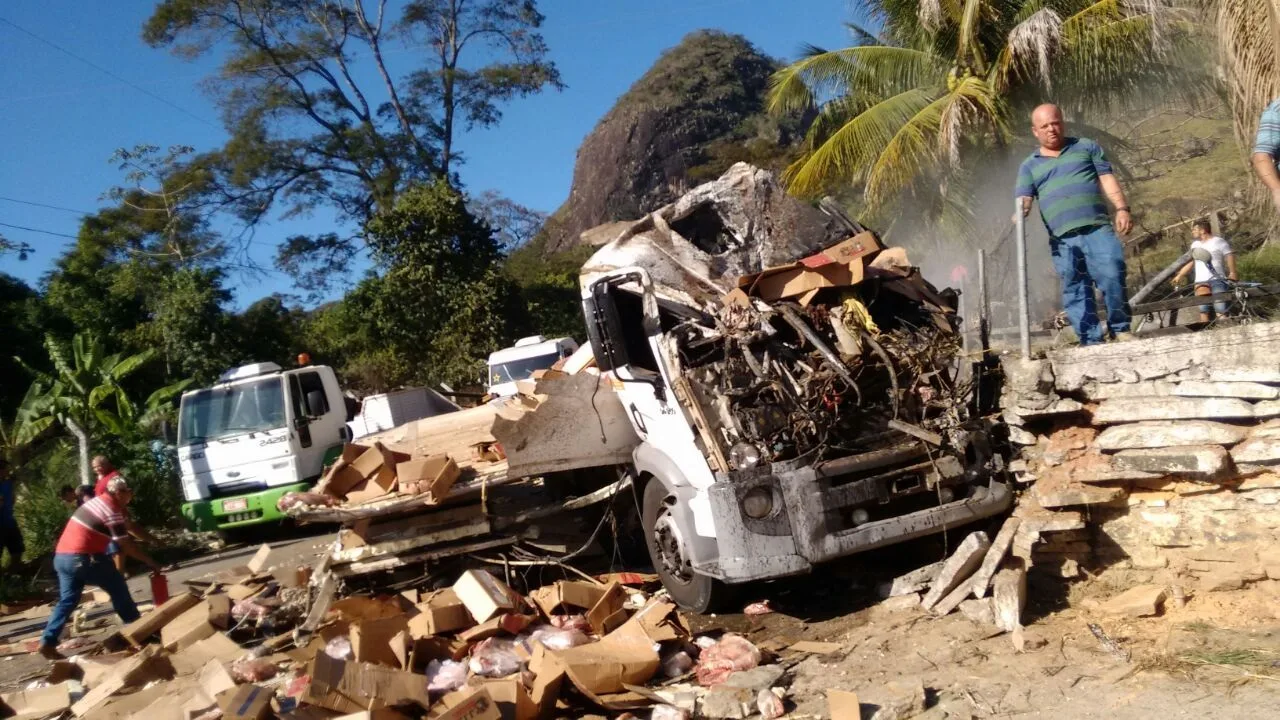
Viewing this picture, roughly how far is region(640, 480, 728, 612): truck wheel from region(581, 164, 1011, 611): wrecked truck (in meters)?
0.01

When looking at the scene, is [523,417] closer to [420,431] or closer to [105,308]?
[420,431]

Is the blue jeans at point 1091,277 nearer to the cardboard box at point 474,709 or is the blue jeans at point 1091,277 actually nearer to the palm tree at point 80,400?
the cardboard box at point 474,709

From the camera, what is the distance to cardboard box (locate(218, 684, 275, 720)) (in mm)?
4984

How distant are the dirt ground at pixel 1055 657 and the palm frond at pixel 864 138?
10514mm

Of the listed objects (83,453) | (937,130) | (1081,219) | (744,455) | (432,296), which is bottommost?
(744,455)

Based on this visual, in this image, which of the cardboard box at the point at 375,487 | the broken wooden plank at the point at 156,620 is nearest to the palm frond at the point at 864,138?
the cardboard box at the point at 375,487

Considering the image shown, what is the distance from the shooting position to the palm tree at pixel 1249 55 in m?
7.90

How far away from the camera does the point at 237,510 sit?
12.5 metres

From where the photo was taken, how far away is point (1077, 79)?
545 inches

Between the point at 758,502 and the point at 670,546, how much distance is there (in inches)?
38.8

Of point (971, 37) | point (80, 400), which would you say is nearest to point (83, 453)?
point (80, 400)

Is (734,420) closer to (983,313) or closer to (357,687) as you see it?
(983,313)

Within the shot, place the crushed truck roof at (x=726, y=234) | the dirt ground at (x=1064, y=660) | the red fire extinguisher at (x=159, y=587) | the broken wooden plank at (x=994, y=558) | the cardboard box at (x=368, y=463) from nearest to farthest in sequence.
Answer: the dirt ground at (x=1064, y=660) → the broken wooden plank at (x=994, y=558) → the crushed truck roof at (x=726, y=234) → the cardboard box at (x=368, y=463) → the red fire extinguisher at (x=159, y=587)

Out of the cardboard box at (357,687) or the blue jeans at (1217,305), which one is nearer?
the cardboard box at (357,687)
